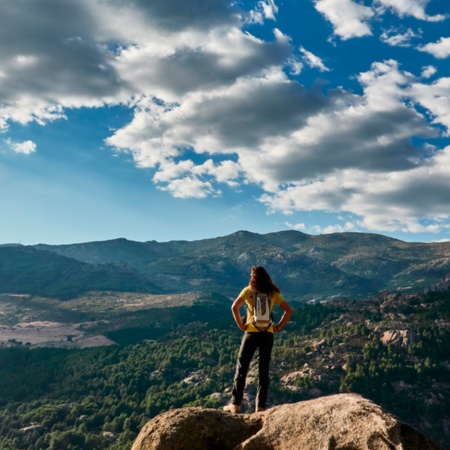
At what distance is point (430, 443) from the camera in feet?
30.8

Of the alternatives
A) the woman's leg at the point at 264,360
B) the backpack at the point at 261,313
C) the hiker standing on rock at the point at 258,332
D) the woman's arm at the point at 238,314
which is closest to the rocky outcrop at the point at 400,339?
the woman's leg at the point at 264,360

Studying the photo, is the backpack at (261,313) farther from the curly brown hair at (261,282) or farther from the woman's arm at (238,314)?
the woman's arm at (238,314)

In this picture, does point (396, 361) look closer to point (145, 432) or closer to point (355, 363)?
point (355, 363)

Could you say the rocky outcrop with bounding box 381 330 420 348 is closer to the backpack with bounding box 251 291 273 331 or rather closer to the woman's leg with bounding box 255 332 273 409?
the woman's leg with bounding box 255 332 273 409

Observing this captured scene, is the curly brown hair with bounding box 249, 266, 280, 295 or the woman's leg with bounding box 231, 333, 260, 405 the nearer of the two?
the woman's leg with bounding box 231, 333, 260, 405

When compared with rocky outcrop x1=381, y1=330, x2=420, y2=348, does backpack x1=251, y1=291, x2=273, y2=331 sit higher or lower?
higher

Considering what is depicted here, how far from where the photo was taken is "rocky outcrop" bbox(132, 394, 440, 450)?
932 centimetres

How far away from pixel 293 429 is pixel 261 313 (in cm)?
529

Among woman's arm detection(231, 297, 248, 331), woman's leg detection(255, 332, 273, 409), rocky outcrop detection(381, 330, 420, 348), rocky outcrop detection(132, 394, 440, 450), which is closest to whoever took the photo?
rocky outcrop detection(132, 394, 440, 450)

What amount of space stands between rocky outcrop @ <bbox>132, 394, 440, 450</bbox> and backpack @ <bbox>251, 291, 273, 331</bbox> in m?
3.43

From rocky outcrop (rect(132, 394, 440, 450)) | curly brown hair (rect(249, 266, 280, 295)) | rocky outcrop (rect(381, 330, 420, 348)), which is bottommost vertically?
rocky outcrop (rect(381, 330, 420, 348))

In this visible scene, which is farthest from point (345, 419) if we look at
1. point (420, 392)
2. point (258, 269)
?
point (420, 392)

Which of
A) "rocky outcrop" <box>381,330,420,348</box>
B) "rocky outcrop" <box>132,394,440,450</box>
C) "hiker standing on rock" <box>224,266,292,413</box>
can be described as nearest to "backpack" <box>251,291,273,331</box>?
"hiker standing on rock" <box>224,266,292,413</box>

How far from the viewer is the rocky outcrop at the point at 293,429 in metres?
9.32
